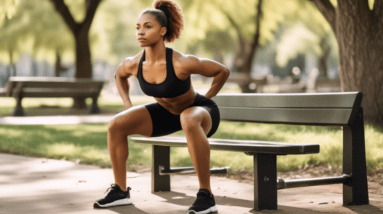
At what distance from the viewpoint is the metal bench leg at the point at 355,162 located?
4.20 m

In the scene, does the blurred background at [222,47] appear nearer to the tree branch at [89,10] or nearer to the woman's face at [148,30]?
the tree branch at [89,10]

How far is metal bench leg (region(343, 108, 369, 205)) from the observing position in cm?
420

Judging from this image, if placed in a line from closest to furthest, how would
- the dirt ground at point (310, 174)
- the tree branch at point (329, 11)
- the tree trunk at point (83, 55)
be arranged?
1. the dirt ground at point (310, 174)
2. the tree branch at point (329, 11)
3. the tree trunk at point (83, 55)

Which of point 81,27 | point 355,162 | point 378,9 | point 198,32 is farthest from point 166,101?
point 81,27

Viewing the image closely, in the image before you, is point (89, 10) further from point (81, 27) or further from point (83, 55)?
point (83, 55)

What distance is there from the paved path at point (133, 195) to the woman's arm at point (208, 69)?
928 millimetres

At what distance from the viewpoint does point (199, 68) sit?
3.89 metres

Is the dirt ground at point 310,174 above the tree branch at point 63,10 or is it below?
below

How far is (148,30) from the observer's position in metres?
3.96

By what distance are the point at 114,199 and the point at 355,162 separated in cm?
185

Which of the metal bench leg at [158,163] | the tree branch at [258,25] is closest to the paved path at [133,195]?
the metal bench leg at [158,163]

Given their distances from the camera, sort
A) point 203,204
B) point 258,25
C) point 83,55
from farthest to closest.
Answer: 1. point 258,25
2. point 83,55
3. point 203,204

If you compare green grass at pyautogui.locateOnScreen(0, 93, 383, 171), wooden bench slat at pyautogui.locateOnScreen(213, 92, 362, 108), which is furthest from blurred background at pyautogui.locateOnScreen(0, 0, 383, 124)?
wooden bench slat at pyautogui.locateOnScreen(213, 92, 362, 108)

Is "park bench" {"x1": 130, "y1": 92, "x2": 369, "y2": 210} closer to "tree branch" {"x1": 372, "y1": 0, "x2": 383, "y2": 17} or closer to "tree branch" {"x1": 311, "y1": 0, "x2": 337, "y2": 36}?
"tree branch" {"x1": 372, "y1": 0, "x2": 383, "y2": 17}
